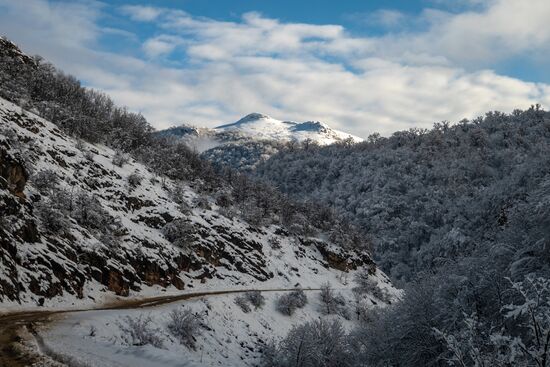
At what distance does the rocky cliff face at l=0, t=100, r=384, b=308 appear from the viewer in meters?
22.0

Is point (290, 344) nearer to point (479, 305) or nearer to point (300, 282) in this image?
point (479, 305)

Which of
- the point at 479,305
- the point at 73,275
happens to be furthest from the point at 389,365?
the point at 73,275

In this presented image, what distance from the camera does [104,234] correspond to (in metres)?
30.0

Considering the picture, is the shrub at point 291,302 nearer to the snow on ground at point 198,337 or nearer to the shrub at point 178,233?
the snow on ground at point 198,337

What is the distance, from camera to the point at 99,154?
44.4 m

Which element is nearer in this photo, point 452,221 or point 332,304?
point 332,304

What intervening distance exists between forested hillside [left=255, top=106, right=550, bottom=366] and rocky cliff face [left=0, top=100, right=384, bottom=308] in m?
16.3

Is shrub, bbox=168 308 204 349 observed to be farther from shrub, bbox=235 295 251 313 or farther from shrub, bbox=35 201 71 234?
shrub, bbox=235 295 251 313

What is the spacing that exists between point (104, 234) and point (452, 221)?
327ft

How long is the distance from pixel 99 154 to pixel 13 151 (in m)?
19.0

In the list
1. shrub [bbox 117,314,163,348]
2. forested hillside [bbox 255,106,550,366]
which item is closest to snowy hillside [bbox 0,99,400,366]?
shrub [bbox 117,314,163,348]

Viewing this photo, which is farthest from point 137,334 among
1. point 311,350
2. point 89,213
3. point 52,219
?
point 89,213

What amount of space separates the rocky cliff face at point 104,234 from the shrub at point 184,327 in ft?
17.5

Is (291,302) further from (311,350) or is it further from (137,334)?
(137,334)
